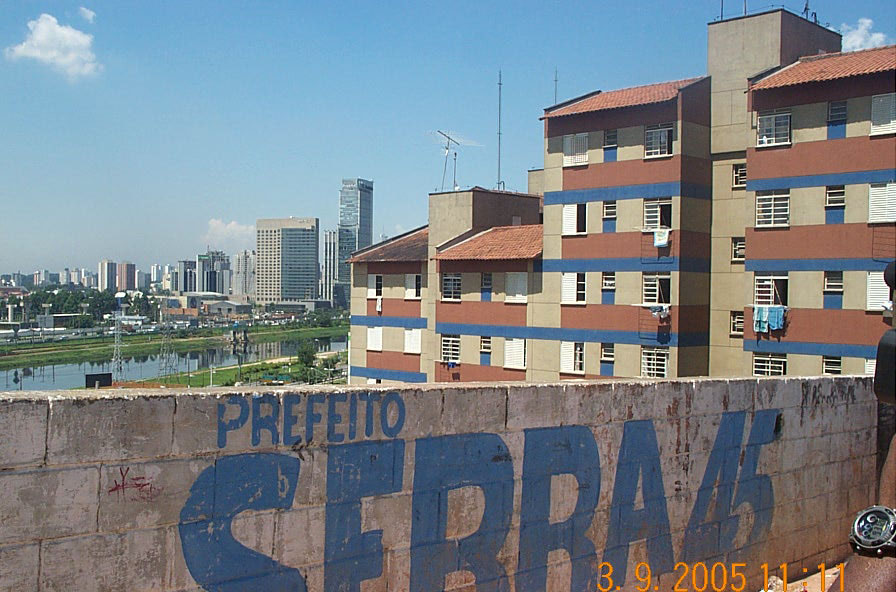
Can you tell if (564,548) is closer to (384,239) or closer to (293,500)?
(293,500)

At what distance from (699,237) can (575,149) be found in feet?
19.4

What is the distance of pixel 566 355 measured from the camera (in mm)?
34281

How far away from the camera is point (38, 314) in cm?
12388

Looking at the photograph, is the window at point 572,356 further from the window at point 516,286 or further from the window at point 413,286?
the window at point 413,286

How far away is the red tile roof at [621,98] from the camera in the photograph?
3200 centimetres

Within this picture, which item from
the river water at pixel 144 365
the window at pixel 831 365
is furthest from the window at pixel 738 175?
the river water at pixel 144 365

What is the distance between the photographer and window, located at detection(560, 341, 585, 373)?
1336 inches

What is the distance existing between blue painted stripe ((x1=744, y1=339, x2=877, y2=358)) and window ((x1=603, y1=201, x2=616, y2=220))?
6748mm

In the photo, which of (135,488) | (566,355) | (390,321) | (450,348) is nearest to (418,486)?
(135,488)

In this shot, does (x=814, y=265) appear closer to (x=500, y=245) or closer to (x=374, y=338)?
(x=500, y=245)

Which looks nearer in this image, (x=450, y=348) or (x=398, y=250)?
(x=450, y=348)

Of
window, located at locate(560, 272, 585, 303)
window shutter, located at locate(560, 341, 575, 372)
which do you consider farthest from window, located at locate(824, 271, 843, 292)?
window shutter, located at locate(560, 341, 575, 372)

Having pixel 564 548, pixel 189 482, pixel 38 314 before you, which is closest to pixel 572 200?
pixel 564 548

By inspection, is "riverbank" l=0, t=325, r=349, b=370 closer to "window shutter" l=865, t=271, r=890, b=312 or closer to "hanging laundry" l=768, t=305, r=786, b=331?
"hanging laundry" l=768, t=305, r=786, b=331
